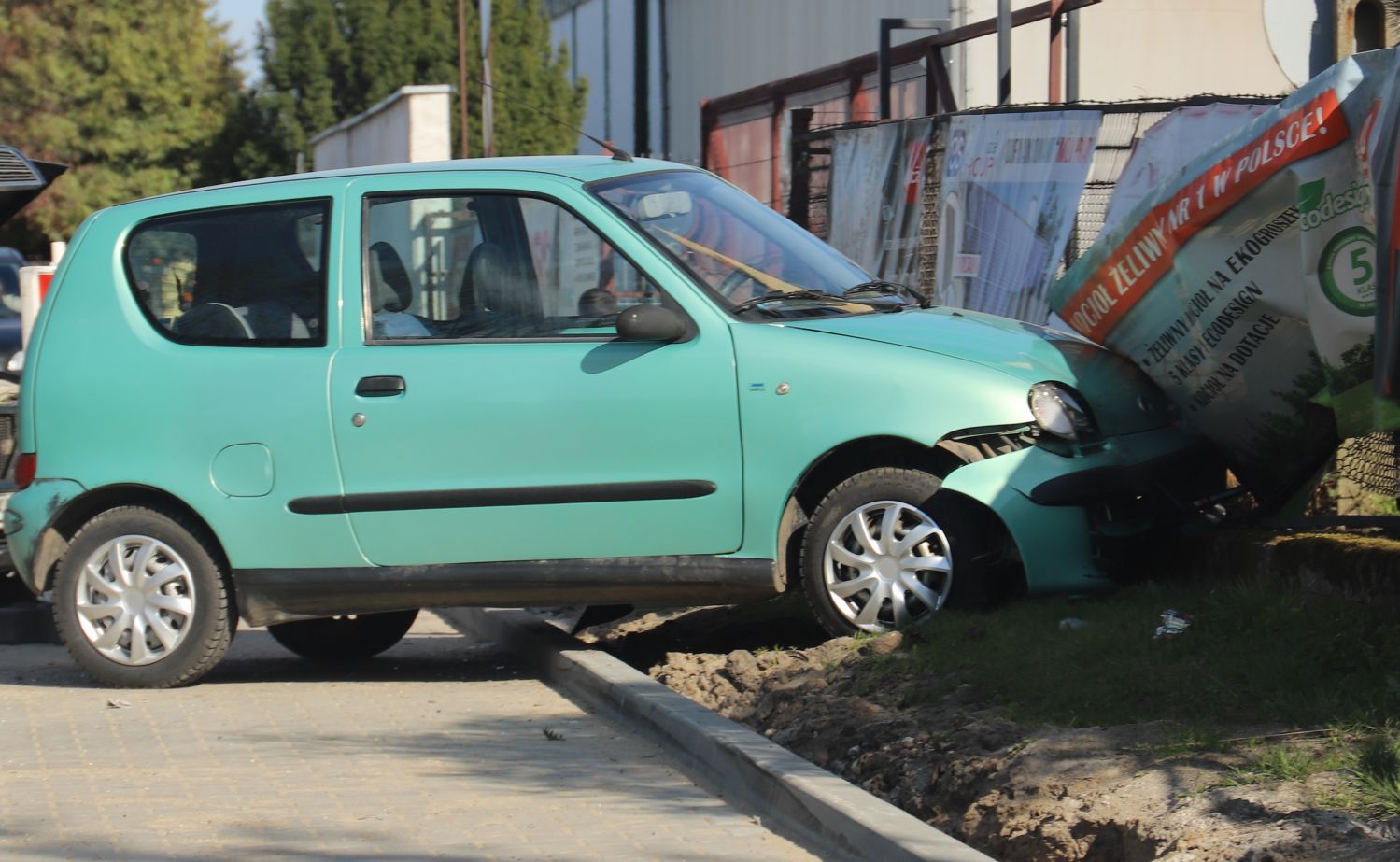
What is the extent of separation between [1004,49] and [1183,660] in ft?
22.9

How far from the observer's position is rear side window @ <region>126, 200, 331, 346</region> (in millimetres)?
7316

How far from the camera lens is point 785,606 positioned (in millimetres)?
8141

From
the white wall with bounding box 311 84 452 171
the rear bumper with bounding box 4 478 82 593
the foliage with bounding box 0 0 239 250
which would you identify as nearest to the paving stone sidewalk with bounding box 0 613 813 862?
the rear bumper with bounding box 4 478 82 593

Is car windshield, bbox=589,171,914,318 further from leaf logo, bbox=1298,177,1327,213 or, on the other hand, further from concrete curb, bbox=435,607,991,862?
leaf logo, bbox=1298,177,1327,213

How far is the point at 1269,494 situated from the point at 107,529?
14.7 feet

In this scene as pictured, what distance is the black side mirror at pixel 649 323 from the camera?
6766 millimetres

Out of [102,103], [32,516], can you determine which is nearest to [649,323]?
[32,516]

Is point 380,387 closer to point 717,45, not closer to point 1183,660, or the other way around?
point 1183,660

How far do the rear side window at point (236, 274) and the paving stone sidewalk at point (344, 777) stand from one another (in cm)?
144

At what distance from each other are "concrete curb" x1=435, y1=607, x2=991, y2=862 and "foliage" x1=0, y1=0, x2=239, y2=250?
47.9 meters

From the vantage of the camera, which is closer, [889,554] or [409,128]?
[889,554]

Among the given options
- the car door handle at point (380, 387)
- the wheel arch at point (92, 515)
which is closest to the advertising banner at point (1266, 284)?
the car door handle at point (380, 387)

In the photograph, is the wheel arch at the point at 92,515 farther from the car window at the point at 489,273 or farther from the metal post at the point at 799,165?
the metal post at the point at 799,165

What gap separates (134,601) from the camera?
7.48 metres
